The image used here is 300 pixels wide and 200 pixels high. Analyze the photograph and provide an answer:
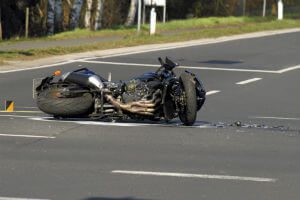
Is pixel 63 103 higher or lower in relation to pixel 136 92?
lower

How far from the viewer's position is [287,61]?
2906 centimetres

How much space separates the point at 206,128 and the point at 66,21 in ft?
112

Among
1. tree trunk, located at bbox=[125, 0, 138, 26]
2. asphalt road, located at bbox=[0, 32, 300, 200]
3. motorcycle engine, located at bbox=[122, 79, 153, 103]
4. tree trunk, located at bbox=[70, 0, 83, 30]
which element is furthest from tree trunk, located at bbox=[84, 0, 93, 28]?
motorcycle engine, located at bbox=[122, 79, 153, 103]

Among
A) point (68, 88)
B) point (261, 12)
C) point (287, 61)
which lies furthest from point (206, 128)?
point (261, 12)

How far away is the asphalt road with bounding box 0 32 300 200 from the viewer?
335 inches

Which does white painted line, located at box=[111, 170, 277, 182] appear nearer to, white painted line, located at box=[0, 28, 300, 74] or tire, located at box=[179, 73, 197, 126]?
tire, located at box=[179, 73, 197, 126]

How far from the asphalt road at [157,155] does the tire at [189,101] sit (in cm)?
15

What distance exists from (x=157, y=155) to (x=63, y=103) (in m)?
3.02

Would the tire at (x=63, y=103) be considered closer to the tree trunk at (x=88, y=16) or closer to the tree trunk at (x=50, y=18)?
the tree trunk at (x=50, y=18)

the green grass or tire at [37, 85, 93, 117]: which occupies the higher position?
tire at [37, 85, 93, 117]

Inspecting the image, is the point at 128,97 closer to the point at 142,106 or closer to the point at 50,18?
the point at 142,106

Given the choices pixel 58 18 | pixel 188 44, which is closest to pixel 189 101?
pixel 188 44

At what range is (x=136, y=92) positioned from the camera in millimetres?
13000

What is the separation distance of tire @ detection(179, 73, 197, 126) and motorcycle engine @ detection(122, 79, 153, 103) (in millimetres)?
493
